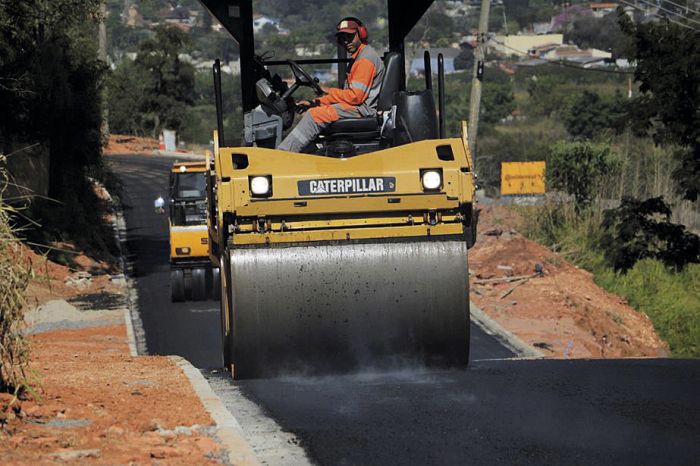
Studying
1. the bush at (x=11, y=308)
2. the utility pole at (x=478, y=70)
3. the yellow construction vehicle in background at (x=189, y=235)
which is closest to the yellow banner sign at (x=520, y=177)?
the utility pole at (x=478, y=70)

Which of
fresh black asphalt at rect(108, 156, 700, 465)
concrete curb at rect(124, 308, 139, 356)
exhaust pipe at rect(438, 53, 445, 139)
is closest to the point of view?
fresh black asphalt at rect(108, 156, 700, 465)

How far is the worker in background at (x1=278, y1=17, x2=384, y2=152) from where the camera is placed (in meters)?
11.3

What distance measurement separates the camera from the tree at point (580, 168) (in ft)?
125

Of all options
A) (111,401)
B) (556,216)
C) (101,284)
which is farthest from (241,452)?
A: (556,216)

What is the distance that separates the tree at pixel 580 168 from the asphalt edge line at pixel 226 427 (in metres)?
28.1

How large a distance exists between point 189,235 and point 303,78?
48.4 ft

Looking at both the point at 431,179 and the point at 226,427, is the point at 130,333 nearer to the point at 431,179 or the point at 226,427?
the point at 431,179

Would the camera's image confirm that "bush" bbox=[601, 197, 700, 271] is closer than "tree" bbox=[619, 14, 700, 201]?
No

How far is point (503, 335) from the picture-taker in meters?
23.3

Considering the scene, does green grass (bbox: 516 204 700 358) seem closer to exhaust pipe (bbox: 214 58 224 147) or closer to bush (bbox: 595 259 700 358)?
bush (bbox: 595 259 700 358)

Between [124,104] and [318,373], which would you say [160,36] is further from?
[318,373]

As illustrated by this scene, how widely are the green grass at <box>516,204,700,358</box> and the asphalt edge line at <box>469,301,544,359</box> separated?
4.43 meters

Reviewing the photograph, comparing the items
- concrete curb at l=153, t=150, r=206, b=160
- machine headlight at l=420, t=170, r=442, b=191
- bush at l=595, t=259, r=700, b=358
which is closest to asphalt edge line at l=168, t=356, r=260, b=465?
machine headlight at l=420, t=170, r=442, b=191

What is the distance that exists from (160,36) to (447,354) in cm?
7044
